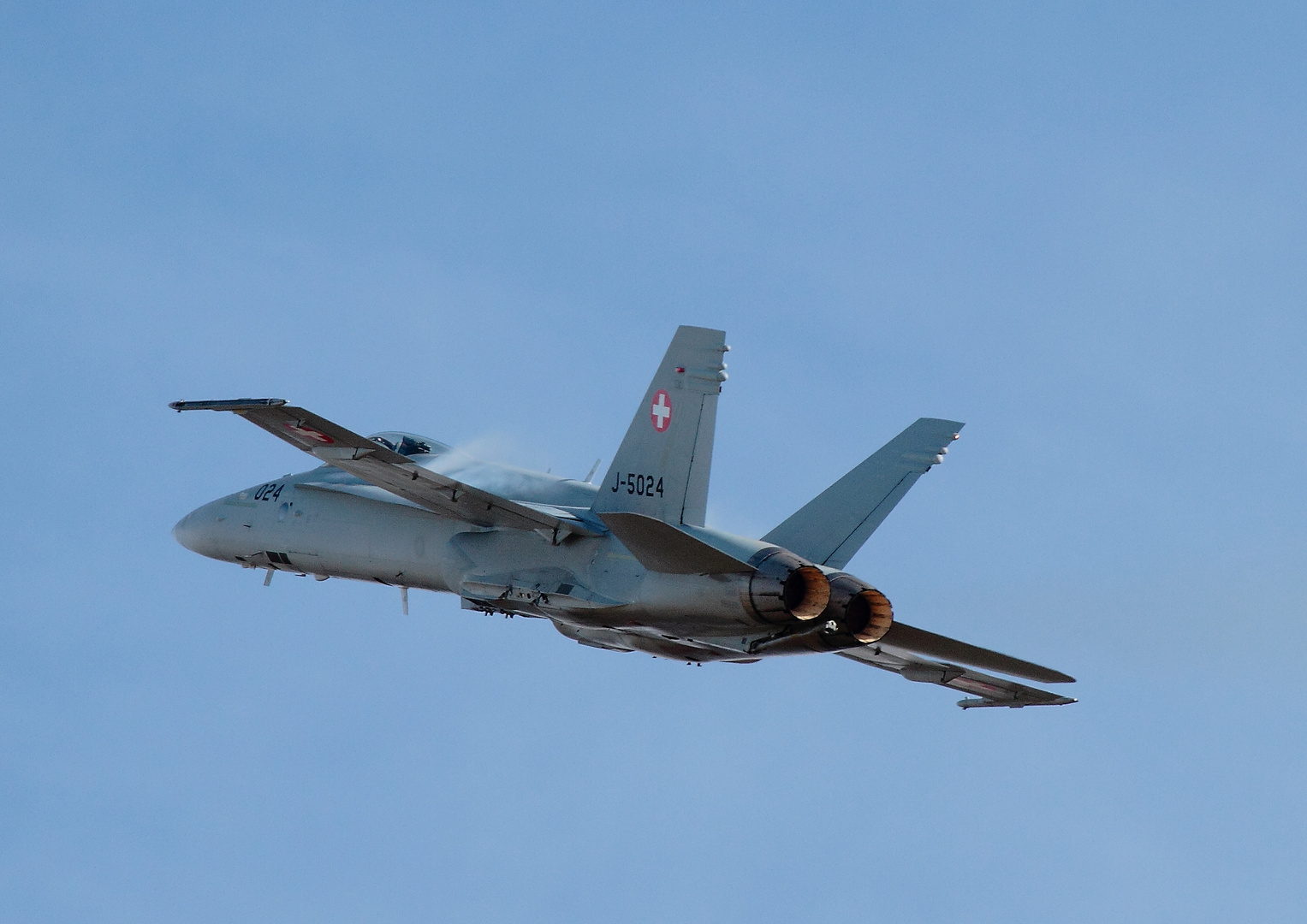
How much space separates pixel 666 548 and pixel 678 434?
7.60ft

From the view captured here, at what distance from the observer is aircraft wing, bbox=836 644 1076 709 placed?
2592 cm

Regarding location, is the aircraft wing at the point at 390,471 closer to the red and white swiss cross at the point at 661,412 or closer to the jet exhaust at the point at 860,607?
the red and white swiss cross at the point at 661,412

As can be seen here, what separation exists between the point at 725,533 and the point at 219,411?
6.38 meters

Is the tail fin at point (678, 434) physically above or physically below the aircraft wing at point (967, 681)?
above

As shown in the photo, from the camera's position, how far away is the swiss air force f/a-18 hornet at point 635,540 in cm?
2091

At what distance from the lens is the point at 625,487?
74.7 feet

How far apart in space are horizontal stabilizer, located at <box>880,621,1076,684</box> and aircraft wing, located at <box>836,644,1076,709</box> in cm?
210

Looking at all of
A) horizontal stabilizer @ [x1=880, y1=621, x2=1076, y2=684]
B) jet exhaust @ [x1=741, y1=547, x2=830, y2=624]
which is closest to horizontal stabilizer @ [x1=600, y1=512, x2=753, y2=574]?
jet exhaust @ [x1=741, y1=547, x2=830, y2=624]

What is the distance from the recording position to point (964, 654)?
918 inches

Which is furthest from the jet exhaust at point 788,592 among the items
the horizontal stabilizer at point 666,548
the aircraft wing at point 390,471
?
the aircraft wing at point 390,471

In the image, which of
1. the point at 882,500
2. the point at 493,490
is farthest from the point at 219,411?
the point at 882,500

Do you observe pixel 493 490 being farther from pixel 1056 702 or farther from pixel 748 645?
pixel 1056 702

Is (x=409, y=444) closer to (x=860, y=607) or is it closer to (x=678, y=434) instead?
(x=678, y=434)

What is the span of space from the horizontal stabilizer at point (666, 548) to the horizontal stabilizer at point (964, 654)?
3.46m
